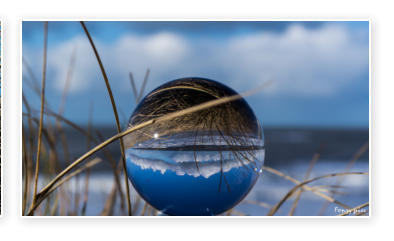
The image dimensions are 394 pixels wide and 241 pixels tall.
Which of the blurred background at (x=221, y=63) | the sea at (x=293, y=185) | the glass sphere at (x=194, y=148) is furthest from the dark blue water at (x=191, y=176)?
the blurred background at (x=221, y=63)

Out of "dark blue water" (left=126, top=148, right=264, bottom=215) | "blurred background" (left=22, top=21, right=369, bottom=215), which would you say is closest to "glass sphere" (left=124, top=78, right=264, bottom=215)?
"dark blue water" (left=126, top=148, right=264, bottom=215)

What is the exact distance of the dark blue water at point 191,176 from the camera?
104 centimetres

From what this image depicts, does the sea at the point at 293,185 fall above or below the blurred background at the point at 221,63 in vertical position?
below

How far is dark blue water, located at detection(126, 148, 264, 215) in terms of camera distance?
104 cm

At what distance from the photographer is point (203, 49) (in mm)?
2340

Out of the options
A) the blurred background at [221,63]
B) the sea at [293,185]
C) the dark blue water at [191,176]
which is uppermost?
the blurred background at [221,63]

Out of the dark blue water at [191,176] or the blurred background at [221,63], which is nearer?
the dark blue water at [191,176]

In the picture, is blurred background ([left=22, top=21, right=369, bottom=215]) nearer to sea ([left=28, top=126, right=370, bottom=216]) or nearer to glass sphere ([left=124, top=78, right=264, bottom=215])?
sea ([left=28, top=126, right=370, bottom=216])

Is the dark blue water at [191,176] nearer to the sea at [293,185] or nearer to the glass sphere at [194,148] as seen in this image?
the glass sphere at [194,148]

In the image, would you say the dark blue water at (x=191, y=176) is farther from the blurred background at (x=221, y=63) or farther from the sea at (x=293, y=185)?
the blurred background at (x=221, y=63)
